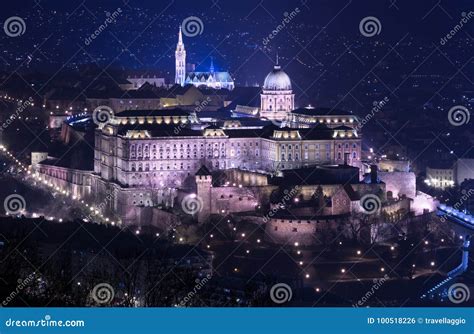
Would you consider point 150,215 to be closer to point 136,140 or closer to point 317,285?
point 136,140

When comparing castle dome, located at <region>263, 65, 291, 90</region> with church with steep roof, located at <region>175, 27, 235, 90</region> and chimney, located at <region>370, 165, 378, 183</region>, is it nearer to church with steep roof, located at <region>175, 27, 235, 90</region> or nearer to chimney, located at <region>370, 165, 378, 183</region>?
chimney, located at <region>370, 165, 378, 183</region>

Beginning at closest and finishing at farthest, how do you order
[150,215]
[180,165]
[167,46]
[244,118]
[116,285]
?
1. [116,285]
2. [150,215]
3. [180,165]
4. [244,118]
5. [167,46]

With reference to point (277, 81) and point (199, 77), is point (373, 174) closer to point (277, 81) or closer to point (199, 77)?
point (277, 81)

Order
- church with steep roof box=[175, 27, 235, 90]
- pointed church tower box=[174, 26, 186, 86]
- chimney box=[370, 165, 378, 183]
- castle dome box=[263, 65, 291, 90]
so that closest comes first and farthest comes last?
chimney box=[370, 165, 378, 183]
castle dome box=[263, 65, 291, 90]
church with steep roof box=[175, 27, 235, 90]
pointed church tower box=[174, 26, 186, 86]

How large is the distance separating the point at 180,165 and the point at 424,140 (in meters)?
13.0

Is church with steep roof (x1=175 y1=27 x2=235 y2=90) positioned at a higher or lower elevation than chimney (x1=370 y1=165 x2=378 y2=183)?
higher

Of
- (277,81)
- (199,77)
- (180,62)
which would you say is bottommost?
(277,81)

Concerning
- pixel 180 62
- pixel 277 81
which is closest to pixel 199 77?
pixel 180 62

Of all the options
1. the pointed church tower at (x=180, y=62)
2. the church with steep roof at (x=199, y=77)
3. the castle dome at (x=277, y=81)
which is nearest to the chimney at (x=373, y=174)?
the castle dome at (x=277, y=81)

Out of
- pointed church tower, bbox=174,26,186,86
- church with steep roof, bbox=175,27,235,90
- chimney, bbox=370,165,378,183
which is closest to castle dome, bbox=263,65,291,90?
chimney, bbox=370,165,378,183

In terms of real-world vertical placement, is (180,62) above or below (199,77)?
above

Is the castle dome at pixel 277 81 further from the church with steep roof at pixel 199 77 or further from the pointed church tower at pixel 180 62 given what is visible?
the pointed church tower at pixel 180 62

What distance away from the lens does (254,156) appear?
34.4m

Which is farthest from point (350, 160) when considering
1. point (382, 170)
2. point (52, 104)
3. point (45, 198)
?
point (52, 104)
